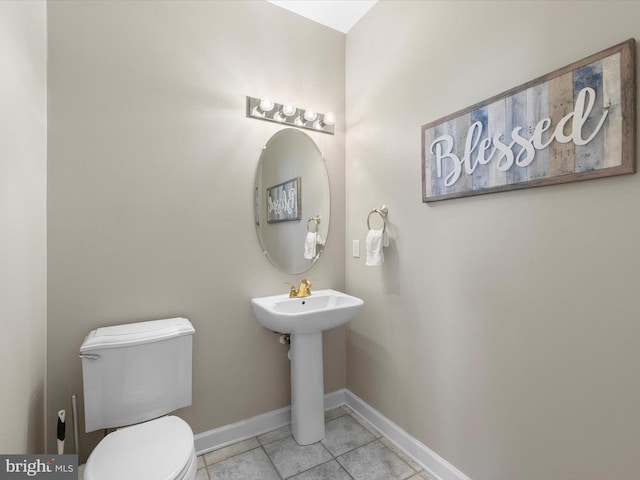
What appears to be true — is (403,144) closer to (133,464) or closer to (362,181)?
(362,181)

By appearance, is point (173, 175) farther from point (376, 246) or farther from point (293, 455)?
point (293, 455)

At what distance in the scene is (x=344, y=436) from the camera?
1.99 metres

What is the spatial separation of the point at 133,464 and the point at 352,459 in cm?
115

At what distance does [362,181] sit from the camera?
2.19 m

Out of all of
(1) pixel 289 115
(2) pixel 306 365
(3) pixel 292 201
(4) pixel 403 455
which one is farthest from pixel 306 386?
(1) pixel 289 115

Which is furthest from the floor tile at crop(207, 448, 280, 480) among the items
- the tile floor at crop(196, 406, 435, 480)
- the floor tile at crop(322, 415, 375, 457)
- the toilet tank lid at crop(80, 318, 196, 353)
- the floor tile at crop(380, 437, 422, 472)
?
the toilet tank lid at crop(80, 318, 196, 353)

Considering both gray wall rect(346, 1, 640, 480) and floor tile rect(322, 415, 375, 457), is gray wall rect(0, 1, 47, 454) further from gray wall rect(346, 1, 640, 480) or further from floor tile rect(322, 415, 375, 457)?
gray wall rect(346, 1, 640, 480)

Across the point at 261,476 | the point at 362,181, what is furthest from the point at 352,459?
the point at 362,181

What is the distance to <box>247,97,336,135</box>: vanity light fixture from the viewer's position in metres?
1.96

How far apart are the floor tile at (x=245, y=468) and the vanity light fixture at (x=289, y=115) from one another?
2009mm

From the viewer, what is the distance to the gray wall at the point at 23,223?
40.6 inches

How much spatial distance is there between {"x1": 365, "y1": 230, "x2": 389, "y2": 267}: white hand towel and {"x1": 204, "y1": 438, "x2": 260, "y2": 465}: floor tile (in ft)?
4.28

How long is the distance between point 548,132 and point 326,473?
189 centimetres

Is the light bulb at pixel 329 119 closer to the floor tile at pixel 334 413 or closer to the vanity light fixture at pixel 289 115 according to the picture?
the vanity light fixture at pixel 289 115
